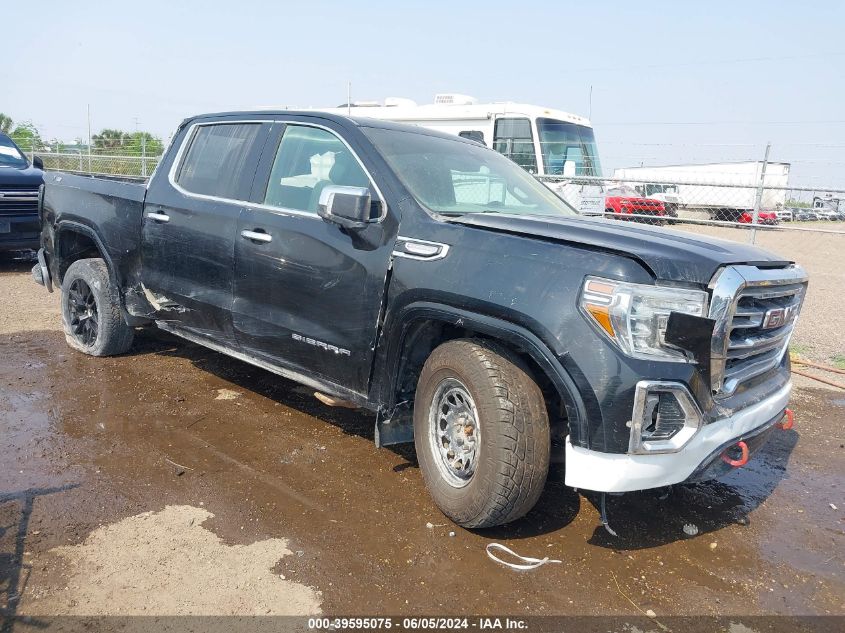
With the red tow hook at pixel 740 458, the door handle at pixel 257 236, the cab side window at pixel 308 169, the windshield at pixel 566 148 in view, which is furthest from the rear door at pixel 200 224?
the windshield at pixel 566 148

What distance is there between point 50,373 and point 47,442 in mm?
1503

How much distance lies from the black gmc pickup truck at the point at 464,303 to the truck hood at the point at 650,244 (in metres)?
0.01

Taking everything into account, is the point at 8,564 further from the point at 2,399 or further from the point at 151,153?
the point at 151,153

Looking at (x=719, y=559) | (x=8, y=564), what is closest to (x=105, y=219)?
(x=8, y=564)

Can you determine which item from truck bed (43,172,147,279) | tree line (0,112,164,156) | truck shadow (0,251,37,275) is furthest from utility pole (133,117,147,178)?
truck bed (43,172,147,279)

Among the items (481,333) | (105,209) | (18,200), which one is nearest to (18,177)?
(18,200)

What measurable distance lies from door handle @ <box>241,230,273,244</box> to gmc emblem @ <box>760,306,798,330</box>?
104 inches

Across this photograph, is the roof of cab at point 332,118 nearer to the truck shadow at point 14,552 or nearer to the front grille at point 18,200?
the truck shadow at point 14,552

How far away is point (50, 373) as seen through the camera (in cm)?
555

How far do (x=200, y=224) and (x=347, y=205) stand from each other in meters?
1.52

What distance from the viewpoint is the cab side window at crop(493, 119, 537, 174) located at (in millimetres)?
13844

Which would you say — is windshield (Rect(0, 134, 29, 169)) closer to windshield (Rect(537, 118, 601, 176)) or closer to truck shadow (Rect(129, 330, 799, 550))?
truck shadow (Rect(129, 330, 799, 550))

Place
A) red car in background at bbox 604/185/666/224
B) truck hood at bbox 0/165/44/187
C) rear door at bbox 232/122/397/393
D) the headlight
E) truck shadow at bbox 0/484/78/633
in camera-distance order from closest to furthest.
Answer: truck shadow at bbox 0/484/78/633, the headlight, rear door at bbox 232/122/397/393, truck hood at bbox 0/165/44/187, red car in background at bbox 604/185/666/224

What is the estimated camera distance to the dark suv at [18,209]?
970 centimetres
